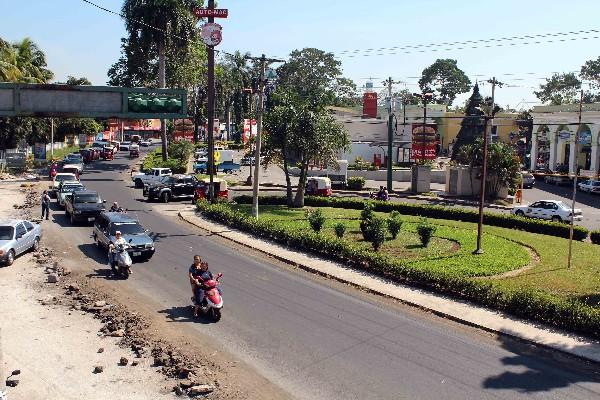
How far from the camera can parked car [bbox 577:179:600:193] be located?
56925 millimetres

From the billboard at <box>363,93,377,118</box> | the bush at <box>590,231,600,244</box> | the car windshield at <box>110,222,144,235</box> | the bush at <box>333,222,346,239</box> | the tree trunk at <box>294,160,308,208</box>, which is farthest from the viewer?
the billboard at <box>363,93,377,118</box>

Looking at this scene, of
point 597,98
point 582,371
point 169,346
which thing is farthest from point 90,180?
point 597,98

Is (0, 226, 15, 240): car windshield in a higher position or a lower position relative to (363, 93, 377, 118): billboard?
lower

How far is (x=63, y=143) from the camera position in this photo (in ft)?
327

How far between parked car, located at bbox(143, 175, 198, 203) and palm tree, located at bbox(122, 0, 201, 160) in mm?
22659

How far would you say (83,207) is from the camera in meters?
32.8

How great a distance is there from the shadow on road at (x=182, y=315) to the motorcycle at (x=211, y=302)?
21 centimetres

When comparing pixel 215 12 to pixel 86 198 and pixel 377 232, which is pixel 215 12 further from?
pixel 377 232

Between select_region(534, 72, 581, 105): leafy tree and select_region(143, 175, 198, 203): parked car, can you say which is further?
select_region(534, 72, 581, 105): leafy tree

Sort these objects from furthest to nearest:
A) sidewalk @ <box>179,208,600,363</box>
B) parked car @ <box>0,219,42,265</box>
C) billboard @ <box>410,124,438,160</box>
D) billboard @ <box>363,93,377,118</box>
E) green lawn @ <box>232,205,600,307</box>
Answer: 1. billboard @ <box>363,93,377,118</box>
2. billboard @ <box>410,124,438,160</box>
3. parked car @ <box>0,219,42,265</box>
4. green lawn @ <box>232,205,600,307</box>
5. sidewalk @ <box>179,208,600,363</box>

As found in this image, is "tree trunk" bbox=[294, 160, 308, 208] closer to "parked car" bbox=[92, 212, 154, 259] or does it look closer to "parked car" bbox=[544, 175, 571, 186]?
"parked car" bbox=[92, 212, 154, 259]

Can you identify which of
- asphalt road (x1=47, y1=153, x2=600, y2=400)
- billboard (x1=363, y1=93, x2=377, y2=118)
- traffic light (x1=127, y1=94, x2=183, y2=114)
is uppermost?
billboard (x1=363, y1=93, x2=377, y2=118)

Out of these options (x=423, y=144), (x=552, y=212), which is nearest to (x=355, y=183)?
(x=423, y=144)

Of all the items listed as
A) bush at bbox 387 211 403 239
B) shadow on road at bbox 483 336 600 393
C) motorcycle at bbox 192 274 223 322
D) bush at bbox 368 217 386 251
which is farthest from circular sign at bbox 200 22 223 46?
shadow on road at bbox 483 336 600 393
